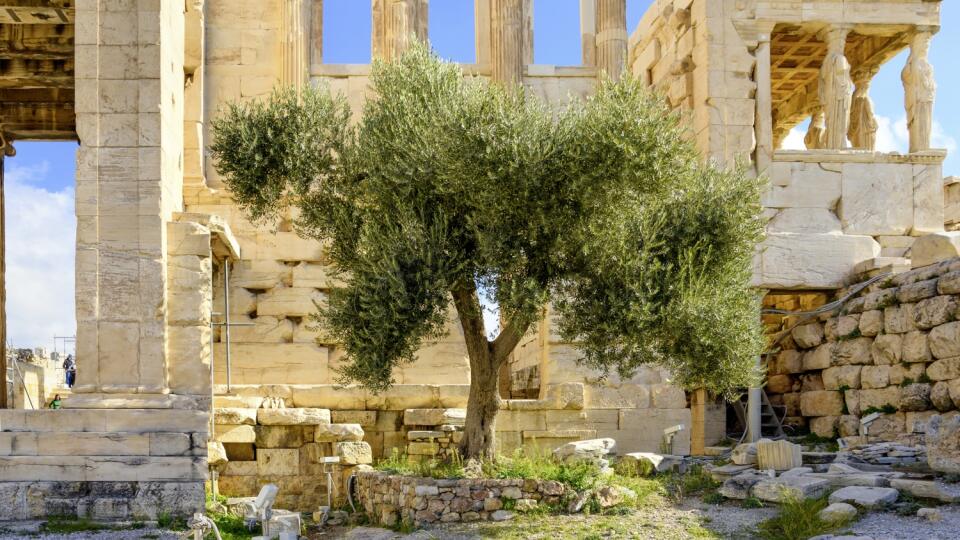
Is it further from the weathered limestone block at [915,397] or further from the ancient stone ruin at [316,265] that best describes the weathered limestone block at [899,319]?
the weathered limestone block at [915,397]

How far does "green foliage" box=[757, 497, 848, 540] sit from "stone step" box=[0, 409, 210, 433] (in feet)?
20.5

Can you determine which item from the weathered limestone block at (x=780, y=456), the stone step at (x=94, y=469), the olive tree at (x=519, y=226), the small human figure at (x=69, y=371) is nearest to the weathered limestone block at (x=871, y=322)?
the weathered limestone block at (x=780, y=456)

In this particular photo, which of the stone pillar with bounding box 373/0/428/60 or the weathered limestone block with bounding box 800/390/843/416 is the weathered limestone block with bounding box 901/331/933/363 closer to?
the weathered limestone block with bounding box 800/390/843/416

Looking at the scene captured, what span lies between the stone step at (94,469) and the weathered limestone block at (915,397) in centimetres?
963

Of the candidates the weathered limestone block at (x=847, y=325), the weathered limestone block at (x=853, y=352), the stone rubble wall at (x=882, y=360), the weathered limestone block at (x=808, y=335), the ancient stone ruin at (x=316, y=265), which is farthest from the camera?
the weathered limestone block at (x=808, y=335)

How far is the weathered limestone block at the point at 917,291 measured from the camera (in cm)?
1461

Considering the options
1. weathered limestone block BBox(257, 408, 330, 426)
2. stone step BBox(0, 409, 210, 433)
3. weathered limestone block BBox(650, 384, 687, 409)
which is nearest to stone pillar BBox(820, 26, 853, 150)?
weathered limestone block BBox(650, 384, 687, 409)

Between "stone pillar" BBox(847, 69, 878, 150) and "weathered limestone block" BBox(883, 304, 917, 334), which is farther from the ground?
"stone pillar" BBox(847, 69, 878, 150)

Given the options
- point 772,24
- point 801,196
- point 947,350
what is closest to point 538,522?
point 947,350

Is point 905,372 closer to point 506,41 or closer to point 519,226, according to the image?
point 519,226

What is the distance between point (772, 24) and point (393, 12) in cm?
655

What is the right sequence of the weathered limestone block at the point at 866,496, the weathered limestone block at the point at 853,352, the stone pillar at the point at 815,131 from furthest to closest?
the stone pillar at the point at 815,131, the weathered limestone block at the point at 853,352, the weathered limestone block at the point at 866,496

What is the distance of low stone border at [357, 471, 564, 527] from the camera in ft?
38.3

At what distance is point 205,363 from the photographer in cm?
1231
